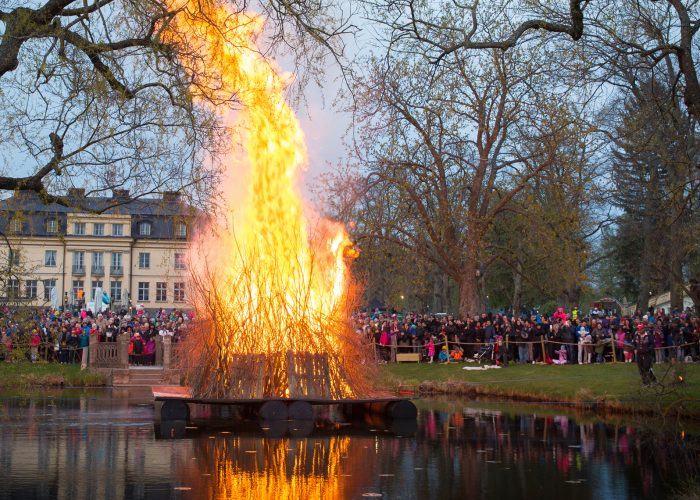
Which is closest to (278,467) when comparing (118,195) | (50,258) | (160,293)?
(118,195)

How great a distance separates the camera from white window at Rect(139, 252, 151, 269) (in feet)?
353

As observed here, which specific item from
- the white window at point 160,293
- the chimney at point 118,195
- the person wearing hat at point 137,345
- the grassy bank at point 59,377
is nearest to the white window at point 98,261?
the white window at point 160,293

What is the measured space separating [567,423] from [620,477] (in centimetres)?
732

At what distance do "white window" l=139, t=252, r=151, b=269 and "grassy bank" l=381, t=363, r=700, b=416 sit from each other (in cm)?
7615

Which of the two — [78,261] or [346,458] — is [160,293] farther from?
[346,458]

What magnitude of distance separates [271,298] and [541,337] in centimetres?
1725

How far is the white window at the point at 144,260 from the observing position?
353ft

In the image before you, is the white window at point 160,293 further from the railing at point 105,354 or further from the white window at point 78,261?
the railing at point 105,354

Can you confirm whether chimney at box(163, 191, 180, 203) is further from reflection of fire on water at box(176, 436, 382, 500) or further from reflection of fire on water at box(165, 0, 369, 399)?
reflection of fire on water at box(176, 436, 382, 500)

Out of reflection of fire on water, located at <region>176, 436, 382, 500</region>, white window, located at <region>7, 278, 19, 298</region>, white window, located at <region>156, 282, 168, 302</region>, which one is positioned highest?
white window, located at <region>156, 282, 168, 302</region>

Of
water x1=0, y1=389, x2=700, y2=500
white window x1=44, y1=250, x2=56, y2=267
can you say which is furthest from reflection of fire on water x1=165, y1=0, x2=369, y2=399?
white window x1=44, y1=250, x2=56, y2=267

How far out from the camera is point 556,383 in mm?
27656

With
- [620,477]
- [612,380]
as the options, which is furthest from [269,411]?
[612,380]

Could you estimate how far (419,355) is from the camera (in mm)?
38062
